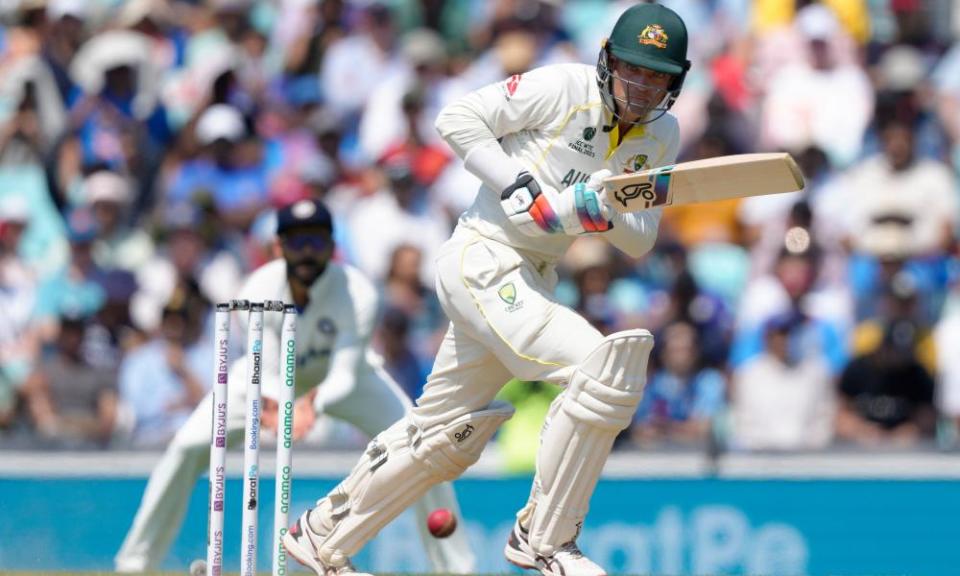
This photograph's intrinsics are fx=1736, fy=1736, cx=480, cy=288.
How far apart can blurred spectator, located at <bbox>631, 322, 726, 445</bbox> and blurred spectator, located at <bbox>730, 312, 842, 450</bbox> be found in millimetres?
152

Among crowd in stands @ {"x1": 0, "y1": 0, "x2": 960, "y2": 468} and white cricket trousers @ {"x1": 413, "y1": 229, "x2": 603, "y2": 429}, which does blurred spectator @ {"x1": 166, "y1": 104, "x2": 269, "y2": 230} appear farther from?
white cricket trousers @ {"x1": 413, "y1": 229, "x2": 603, "y2": 429}

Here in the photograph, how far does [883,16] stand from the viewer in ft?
41.9

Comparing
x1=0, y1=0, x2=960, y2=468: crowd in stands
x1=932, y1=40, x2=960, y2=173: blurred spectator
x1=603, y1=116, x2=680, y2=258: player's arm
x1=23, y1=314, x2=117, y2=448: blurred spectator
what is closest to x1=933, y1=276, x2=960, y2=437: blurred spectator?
x1=0, y1=0, x2=960, y2=468: crowd in stands

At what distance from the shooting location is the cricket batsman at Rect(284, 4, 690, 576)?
5.53 metres

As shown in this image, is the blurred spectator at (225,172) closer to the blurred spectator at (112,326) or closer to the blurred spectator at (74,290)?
the blurred spectator at (74,290)

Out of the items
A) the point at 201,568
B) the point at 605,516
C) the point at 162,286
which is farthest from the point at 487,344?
the point at 162,286

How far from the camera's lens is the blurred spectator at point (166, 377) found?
10227mm

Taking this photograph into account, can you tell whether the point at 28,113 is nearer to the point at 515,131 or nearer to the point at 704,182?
the point at 515,131

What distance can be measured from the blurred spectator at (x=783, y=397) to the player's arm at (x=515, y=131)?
4.51 meters

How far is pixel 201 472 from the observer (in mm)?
8422

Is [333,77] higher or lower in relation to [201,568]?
higher

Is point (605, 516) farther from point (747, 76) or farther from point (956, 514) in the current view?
point (747, 76)

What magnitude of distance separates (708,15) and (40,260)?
4991 mm

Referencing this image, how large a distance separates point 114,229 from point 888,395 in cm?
513
